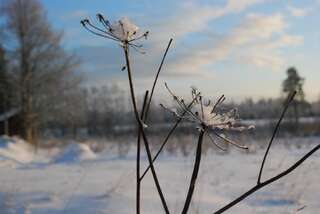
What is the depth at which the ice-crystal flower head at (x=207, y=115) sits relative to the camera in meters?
0.97

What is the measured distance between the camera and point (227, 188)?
197 inches

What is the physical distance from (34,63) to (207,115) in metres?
25.1

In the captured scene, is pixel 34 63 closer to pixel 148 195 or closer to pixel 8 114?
pixel 8 114

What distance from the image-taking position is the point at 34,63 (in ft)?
82.5

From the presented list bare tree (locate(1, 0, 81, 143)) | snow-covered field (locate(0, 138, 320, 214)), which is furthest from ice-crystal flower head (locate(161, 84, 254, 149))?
bare tree (locate(1, 0, 81, 143))

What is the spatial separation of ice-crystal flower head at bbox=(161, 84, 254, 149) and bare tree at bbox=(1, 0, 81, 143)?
81.0 ft

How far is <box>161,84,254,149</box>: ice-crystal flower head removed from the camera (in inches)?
38.1

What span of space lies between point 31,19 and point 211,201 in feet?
74.9

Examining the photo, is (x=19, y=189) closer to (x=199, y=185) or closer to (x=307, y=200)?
(x=199, y=185)

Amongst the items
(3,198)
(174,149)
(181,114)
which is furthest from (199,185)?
(174,149)

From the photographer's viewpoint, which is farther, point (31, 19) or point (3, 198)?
point (31, 19)

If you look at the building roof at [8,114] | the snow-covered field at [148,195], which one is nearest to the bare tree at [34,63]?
the building roof at [8,114]

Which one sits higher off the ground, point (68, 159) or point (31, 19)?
point (31, 19)

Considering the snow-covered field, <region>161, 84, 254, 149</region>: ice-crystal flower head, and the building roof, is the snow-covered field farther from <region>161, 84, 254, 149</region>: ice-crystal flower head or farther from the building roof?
the building roof
